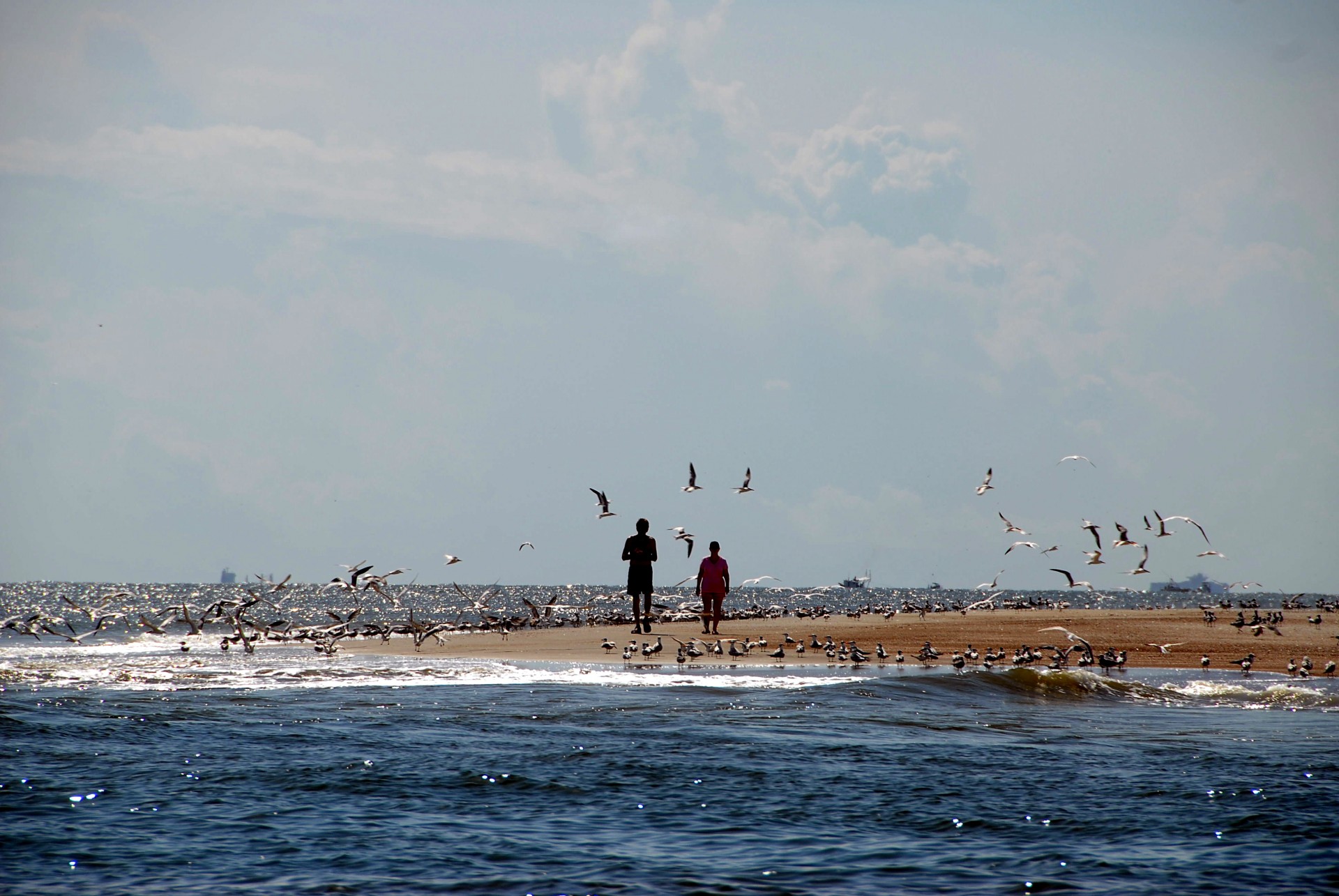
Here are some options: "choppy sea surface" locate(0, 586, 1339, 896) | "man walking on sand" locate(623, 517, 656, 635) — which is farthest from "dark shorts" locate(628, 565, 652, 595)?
"choppy sea surface" locate(0, 586, 1339, 896)

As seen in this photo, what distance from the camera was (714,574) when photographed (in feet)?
73.8

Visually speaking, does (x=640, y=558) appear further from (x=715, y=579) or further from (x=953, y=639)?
(x=953, y=639)

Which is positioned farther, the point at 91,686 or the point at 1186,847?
the point at 91,686

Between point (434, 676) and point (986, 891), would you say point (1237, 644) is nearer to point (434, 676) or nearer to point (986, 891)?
point (434, 676)

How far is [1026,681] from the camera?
1605 cm

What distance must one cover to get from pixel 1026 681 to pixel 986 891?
31.8 feet

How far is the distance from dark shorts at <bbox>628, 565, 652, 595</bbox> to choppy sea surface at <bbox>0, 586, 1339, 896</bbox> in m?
5.59

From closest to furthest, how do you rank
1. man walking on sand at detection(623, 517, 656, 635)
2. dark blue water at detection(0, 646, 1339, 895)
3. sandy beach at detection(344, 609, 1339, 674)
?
dark blue water at detection(0, 646, 1339, 895) < sandy beach at detection(344, 609, 1339, 674) < man walking on sand at detection(623, 517, 656, 635)

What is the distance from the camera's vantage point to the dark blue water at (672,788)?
7.36 meters

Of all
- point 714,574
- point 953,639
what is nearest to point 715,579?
point 714,574

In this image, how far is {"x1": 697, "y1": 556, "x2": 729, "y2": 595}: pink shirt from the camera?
883 inches

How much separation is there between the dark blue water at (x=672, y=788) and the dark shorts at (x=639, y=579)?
5874 millimetres

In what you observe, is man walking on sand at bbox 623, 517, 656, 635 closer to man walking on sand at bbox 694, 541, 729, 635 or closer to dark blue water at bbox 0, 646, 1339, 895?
man walking on sand at bbox 694, 541, 729, 635

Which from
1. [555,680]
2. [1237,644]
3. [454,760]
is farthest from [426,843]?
[1237,644]
